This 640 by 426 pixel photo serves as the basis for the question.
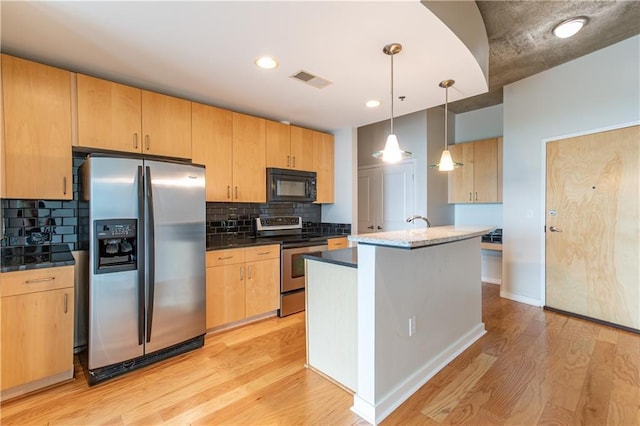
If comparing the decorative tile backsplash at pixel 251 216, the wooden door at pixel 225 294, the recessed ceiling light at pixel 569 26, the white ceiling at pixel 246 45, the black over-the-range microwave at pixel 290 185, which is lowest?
the wooden door at pixel 225 294

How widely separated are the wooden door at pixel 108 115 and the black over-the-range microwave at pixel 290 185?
136 centimetres

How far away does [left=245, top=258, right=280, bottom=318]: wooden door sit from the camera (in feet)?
9.85

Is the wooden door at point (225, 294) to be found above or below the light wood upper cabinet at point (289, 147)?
below

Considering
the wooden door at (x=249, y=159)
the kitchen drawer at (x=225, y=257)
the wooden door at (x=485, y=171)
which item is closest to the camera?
the kitchen drawer at (x=225, y=257)

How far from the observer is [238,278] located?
2922mm

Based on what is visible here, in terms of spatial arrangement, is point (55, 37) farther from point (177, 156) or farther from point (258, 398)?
point (258, 398)

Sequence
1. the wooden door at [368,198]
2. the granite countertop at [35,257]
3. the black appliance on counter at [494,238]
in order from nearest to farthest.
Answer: the granite countertop at [35,257]
the black appliance on counter at [494,238]
the wooden door at [368,198]

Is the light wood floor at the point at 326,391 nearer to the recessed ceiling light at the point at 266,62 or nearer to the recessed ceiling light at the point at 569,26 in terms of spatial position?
the recessed ceiling light at the point at 266,62

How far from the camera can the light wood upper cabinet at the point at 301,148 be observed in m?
3.72

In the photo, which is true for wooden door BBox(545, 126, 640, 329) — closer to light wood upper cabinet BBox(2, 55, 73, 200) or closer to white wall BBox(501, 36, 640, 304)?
white wall BBox(501, 36, 640, 304)

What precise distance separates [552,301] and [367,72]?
10.9 ft

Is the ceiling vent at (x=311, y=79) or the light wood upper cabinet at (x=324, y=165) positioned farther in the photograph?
the light wood upper cabinet at (x=324, y=165)

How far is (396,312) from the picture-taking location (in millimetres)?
1846

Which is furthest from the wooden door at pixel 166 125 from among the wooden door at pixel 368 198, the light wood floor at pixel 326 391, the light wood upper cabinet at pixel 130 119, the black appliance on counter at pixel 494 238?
the black appliance on counter at pixel 494 238
